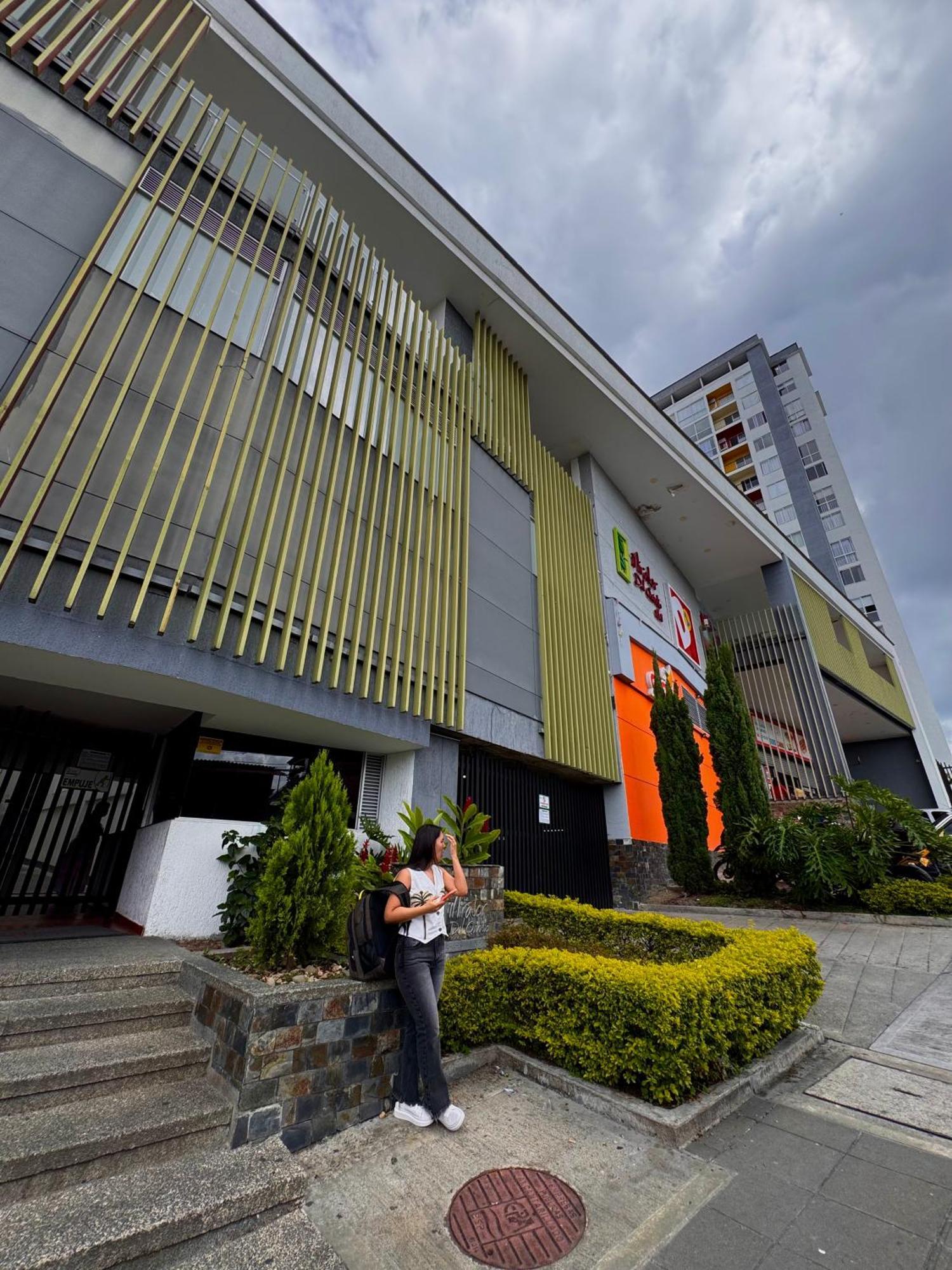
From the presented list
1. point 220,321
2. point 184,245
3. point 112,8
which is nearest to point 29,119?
point 184,245

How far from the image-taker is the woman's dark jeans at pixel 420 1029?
10.8ft

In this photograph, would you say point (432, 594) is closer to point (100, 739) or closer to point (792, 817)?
point (100, 739)

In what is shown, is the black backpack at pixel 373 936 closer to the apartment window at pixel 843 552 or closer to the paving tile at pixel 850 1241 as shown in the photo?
the paving tile at pixel 850 1241

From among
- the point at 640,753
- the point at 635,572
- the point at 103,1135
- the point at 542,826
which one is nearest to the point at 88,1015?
the point at 103,1135

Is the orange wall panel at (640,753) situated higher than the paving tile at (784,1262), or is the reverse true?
the orange wall panel at (640,753)

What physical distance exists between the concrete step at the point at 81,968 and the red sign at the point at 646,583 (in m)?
14.6

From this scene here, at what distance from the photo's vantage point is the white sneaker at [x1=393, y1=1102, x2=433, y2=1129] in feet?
10.7

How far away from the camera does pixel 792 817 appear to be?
1059 cm

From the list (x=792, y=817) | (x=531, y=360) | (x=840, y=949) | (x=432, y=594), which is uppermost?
(x=531, y=360)

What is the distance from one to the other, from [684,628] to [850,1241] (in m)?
18.1

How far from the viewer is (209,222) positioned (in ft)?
22.3

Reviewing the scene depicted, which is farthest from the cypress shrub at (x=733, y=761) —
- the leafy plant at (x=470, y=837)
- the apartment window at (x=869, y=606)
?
the apartment window at (x=869, y=606)

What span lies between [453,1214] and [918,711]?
35.2 meters

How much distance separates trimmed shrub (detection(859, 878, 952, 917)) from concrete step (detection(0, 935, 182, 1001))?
1012cm
